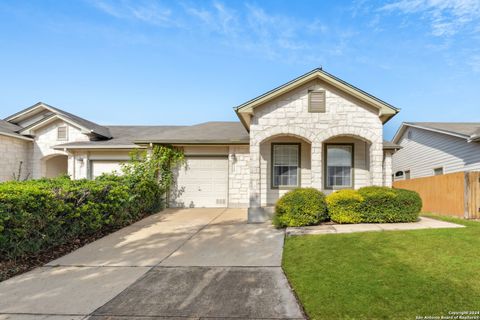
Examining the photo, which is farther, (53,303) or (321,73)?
(321,73)

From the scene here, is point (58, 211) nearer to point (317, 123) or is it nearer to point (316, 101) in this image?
point (317, 123)

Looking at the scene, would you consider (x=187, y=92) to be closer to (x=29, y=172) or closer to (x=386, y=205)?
(x=29, y=172)

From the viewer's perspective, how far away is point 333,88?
10320 mm

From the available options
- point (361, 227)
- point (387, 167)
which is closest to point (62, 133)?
point (361, 227)

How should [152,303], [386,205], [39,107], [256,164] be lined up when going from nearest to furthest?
[152,303] → [386,205] → [256,164] → [39,107]

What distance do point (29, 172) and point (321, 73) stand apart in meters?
16.9

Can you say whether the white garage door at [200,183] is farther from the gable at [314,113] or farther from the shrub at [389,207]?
the shrub at [389,207]

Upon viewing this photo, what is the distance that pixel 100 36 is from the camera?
37.7 ft

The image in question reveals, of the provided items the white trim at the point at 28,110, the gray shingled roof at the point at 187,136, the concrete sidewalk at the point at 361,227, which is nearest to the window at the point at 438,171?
the gray shingled roof at the point at 187,136

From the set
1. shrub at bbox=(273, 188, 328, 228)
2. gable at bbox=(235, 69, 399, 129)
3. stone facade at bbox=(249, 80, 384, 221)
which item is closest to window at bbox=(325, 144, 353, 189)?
stone facade at bbox=(249, 80, 384, 221)

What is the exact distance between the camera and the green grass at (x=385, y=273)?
11.6ft

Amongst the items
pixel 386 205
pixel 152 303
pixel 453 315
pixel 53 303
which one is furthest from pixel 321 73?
pixel 53 303

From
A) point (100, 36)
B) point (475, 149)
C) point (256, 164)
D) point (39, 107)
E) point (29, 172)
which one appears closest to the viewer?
point (256, 164)

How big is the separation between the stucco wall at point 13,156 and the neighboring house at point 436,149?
21812mm
